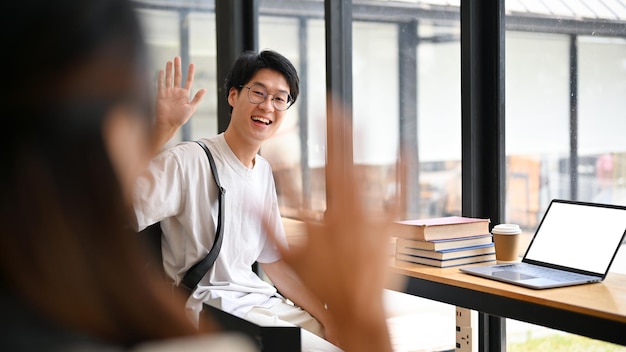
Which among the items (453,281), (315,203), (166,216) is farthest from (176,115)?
(315,203)

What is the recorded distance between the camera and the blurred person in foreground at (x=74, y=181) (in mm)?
554

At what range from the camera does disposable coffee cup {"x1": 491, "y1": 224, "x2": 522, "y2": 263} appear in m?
2.50

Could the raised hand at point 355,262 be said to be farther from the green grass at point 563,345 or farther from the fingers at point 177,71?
the fingers at point 177,71

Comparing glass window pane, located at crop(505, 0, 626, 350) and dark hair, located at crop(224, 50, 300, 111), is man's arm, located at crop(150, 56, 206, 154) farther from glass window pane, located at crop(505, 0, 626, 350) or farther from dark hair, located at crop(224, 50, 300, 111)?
glass window pane, located at crop(505, 0, 626, 350)

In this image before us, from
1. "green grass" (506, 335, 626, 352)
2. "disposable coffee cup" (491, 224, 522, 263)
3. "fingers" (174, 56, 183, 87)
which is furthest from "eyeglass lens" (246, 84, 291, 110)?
"green grass" (506, 335, 626, 352)

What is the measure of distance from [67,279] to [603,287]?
1.88 meters


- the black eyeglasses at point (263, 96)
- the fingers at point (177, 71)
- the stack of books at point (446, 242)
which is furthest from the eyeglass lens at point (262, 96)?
the stack of books at point (446, 242)

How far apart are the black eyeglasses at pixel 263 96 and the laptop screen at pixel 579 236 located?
3.80ft

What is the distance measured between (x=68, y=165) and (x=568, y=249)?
2049mm

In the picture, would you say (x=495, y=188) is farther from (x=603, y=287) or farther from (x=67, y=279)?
(x=67, y=279)

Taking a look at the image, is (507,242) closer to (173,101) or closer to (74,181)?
(173,101)

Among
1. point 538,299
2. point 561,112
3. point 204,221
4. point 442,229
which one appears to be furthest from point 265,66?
point 538,299

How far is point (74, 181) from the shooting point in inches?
22.3

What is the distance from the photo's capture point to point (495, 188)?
9.37 ft
